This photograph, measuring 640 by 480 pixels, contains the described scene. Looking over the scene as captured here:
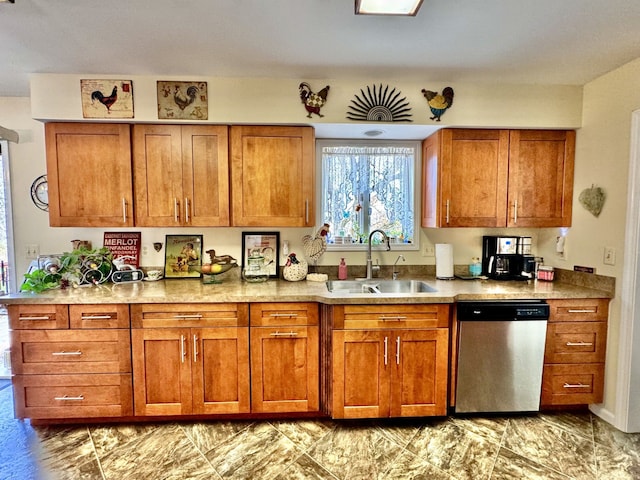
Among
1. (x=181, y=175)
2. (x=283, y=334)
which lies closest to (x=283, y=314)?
(x=283, y=334)

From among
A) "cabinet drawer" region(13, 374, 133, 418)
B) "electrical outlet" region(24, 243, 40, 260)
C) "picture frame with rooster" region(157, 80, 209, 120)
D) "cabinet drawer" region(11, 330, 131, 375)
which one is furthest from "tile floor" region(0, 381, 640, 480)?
"picture frame with rooster" region(157, 80, 209, 120)

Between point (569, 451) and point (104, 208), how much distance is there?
3609 mm

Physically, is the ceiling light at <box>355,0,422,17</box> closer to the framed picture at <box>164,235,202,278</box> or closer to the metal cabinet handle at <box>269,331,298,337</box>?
the metal cabinet handle at <box>269,331,298,337</box>

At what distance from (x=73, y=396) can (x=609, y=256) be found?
12.7ft

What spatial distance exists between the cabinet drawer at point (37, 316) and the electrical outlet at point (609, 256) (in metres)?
3.78

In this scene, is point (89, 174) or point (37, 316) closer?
point (37, 316)

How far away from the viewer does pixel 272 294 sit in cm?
225

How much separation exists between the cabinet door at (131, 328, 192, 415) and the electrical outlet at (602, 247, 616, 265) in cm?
302

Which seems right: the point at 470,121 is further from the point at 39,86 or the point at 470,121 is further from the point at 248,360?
the point at 39,86

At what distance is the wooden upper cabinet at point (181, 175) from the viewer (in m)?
2.46

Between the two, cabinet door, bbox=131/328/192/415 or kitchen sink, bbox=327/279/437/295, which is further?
kitchen sink, bbox=327/279/437/295

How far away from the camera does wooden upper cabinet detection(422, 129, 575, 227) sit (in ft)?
8.43

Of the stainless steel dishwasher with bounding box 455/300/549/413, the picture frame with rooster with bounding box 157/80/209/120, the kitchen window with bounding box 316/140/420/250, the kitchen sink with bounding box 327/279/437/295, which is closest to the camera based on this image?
the stainless steel dishwasher with bounding box 455/300/549/413

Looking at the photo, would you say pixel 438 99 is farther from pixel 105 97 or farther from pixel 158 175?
pixel 105 97
